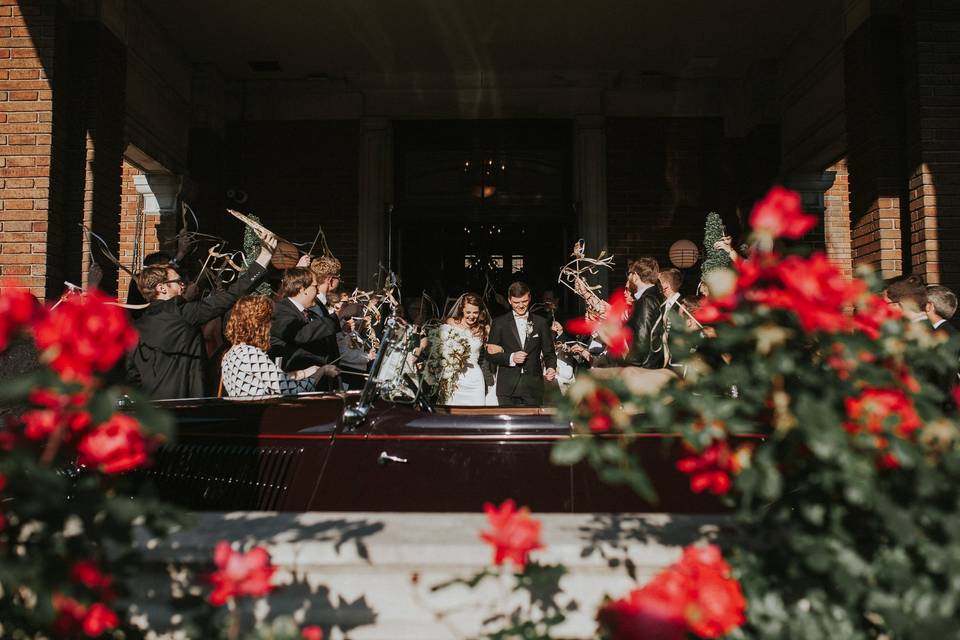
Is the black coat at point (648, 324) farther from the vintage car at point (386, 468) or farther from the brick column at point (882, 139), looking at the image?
the brick column at point (882, 139)

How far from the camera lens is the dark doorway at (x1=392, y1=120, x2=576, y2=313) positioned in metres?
9.45

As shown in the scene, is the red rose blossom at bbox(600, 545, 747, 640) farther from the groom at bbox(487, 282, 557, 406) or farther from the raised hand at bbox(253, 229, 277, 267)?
the groom at bbox(487, 282, 557, 406)

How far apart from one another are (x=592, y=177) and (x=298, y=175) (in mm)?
3932

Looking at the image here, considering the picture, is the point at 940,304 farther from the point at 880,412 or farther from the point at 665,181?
the point at 665,181

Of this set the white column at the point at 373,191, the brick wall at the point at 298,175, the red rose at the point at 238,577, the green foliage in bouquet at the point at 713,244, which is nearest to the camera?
the red rose at the point at 238,577

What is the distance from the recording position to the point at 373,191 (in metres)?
Answer: 9.12

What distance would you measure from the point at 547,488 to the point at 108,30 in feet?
19.9

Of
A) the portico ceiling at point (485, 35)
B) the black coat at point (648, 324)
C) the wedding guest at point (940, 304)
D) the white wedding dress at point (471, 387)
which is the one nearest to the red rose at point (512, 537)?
the black coat at point (648, 324)

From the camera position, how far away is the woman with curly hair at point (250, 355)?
353cm

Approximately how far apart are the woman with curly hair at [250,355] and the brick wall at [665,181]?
6.11 m

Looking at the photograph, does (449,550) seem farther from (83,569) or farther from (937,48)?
(937,48)

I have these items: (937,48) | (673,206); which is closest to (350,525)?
(937,48)

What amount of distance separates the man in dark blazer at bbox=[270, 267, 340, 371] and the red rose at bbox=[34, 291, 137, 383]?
9.44ft

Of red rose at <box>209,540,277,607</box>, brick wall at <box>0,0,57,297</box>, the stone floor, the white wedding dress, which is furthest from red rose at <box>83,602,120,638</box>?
brick wall at <box>0,0,57,297</box>
